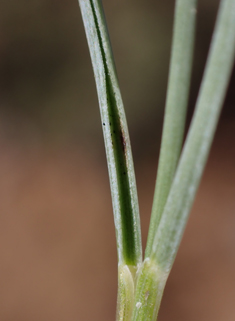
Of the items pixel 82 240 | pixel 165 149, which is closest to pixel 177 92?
pixel 165 149

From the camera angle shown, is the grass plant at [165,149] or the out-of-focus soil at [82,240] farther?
the out-of-focus soil at [82,240]

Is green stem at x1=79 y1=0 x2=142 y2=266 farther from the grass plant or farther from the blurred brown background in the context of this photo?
the blurred brown background

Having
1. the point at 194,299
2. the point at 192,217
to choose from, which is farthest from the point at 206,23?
the point at 194,299

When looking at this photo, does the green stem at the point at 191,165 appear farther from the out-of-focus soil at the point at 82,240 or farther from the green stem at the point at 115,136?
the out-of-focus soil at the point at 82,240

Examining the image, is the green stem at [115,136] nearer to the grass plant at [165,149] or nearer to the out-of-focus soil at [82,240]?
the grass plant at [165,149]

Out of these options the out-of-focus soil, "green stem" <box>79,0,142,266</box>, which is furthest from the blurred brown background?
"green stem" <box>79,0,142,266</box>

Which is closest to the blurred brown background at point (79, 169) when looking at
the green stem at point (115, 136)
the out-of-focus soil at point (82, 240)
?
the out-of-focus soil at point (82, 240)

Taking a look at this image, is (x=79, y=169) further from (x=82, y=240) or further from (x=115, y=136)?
(x=115, y=136)

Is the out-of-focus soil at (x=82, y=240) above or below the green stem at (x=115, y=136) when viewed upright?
below
